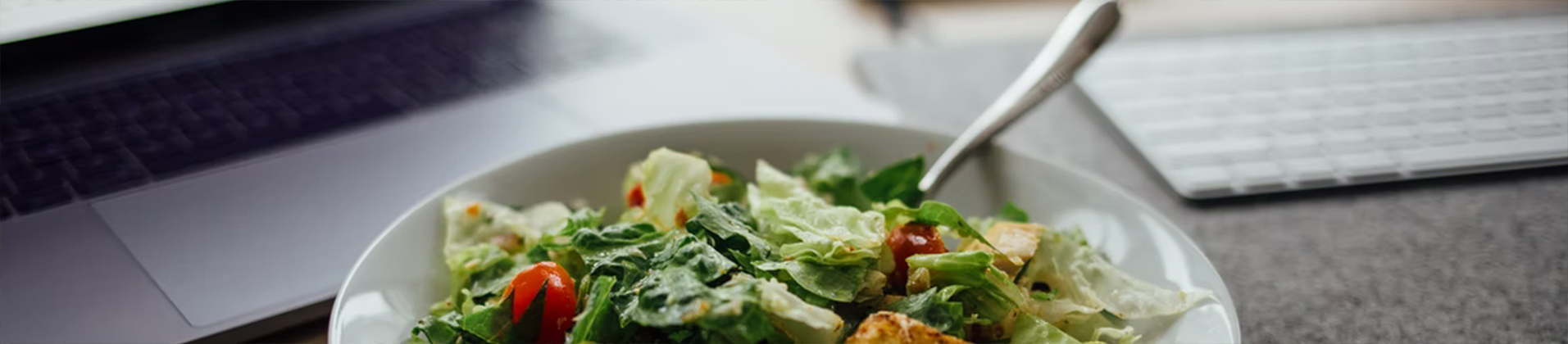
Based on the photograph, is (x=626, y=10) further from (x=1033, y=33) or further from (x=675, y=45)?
(x=1033, y=33)

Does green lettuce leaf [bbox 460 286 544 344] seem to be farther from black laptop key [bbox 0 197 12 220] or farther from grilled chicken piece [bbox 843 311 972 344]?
black laptop key [bbox 0 197 12 220]

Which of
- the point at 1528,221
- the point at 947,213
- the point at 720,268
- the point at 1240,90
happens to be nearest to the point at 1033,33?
the point at 1240,90

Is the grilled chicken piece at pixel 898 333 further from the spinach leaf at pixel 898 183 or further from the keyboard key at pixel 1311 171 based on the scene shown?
the keyboard key at pixel 1311 171

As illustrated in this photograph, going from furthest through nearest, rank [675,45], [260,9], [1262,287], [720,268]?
[675,45] → [260,9] → [1262,287] → [720,268]

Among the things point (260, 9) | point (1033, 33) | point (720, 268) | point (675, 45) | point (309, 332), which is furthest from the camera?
point (1033, 33)

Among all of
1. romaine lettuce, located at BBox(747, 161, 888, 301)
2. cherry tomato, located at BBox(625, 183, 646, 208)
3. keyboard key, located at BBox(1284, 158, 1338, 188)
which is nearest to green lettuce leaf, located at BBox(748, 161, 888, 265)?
romaine lettuce, located at BBox(747, 161, 888, 301)

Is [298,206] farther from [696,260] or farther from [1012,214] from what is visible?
[1012,214]
